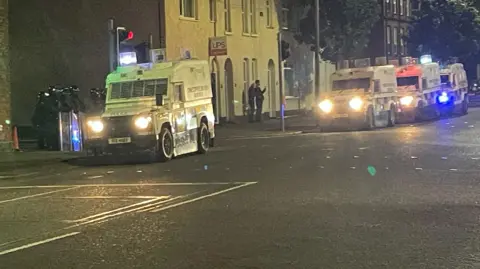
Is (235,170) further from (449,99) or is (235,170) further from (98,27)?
(449,99)

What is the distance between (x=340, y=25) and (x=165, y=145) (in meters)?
23.6

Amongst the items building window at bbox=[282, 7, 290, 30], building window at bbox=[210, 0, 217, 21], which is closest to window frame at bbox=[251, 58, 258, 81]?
building window at bbox=[282, 7, 290, 30]

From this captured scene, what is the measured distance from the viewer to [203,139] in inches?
829

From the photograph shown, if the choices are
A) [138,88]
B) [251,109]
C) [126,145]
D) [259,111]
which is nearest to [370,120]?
[259,111]

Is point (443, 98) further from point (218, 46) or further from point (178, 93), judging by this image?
point (178, 93)

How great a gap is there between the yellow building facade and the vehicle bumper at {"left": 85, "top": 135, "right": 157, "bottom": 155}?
39.7ft

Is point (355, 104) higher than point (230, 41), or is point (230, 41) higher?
point (230, 41)

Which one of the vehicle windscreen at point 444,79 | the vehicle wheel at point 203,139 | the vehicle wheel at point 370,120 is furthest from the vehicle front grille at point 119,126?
the vehicle windscreen at point 444,79

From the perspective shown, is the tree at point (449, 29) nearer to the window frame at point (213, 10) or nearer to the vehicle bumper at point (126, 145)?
the window frame at point (213, 10)

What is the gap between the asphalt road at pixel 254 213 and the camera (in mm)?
7457

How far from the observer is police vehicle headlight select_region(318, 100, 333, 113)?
28391 millimetres

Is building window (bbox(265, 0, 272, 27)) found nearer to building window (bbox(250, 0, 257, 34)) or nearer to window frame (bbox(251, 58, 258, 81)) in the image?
building window (bbox(250, 0, 257, 34))

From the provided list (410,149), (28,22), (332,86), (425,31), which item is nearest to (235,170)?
(410,149)

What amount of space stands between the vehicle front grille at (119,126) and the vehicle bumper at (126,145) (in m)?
Result: 0.21
